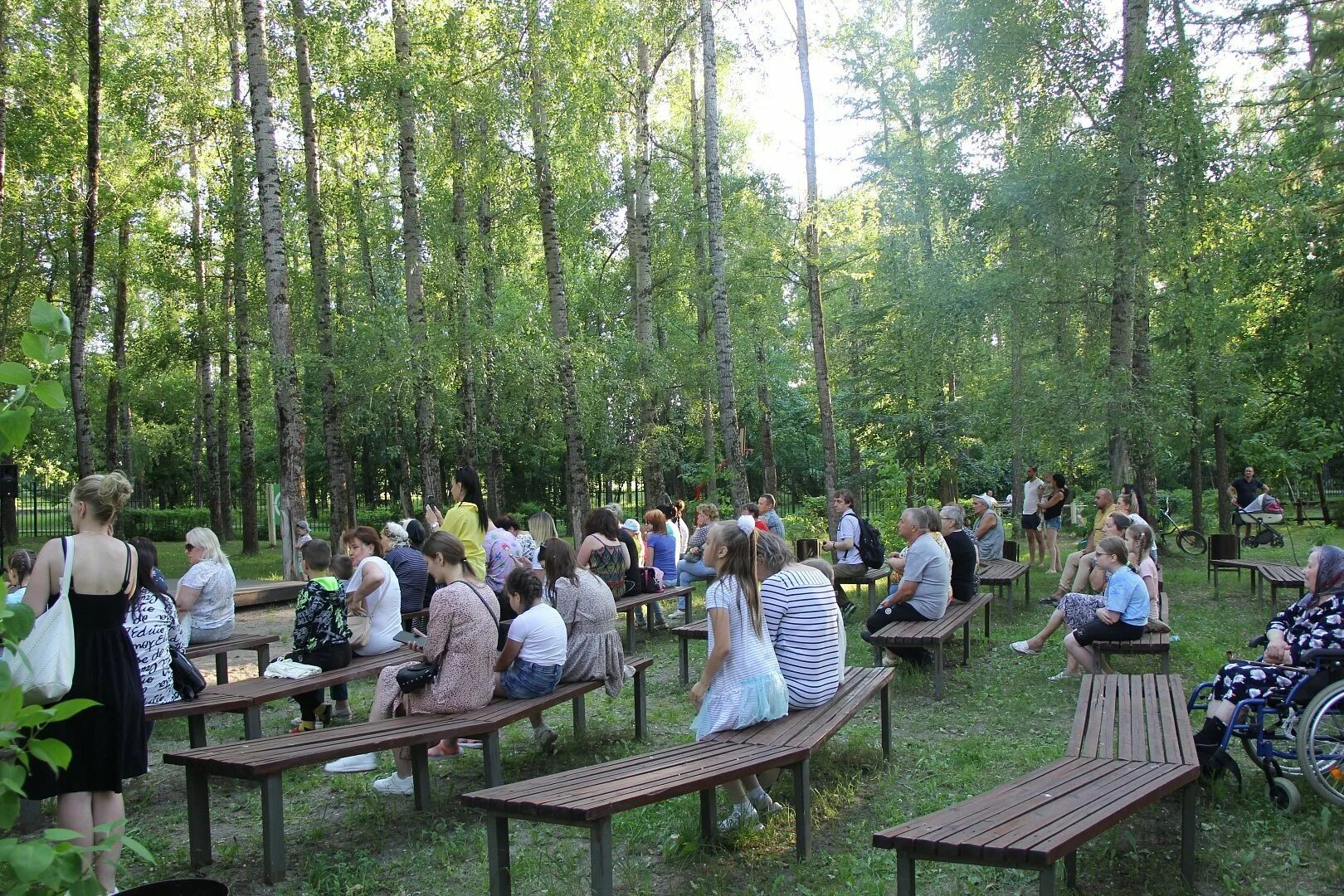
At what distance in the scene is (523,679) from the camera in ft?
17.9

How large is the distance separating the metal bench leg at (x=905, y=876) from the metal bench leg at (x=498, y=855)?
1464 mm

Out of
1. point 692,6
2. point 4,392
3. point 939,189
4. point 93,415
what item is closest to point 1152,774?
point 939,189

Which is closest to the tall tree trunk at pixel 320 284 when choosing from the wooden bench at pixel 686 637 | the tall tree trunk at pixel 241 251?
the tall tree trunk at pixel 241 251

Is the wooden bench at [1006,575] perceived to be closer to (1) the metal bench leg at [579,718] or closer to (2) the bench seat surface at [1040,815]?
(1) the metal bench leg at [579,718]

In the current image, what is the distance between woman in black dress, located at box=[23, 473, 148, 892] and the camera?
12.5 ft

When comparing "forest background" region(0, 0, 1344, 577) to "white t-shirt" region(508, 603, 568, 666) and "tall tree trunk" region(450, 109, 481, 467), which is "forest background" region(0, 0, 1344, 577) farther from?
"white t-shirt" region(508, 603, 568, 666)

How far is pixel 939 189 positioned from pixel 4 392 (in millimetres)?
19270

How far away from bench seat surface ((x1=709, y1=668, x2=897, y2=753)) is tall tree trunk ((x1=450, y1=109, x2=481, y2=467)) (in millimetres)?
10009

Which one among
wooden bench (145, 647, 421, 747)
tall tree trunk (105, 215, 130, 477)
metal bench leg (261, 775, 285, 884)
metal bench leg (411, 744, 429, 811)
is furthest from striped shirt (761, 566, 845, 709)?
tall tree trunk (105, 215, 130, 477)

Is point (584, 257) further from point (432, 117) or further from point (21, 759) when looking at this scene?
point (21, 759)

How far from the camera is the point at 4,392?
2078 cm

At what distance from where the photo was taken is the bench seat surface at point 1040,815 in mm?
3098

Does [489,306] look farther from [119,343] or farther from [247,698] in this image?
[247,698]

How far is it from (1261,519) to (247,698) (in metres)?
18.3
